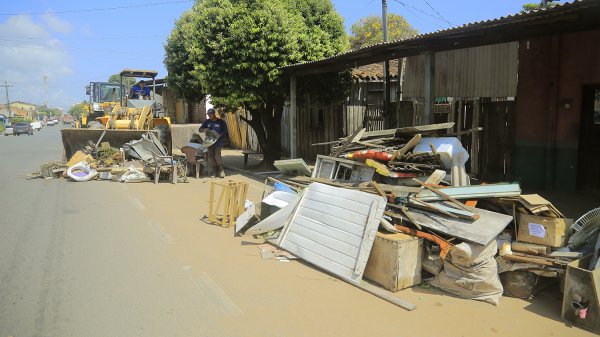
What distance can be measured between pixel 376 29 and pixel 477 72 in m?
24.1

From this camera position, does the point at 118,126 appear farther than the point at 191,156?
Yes

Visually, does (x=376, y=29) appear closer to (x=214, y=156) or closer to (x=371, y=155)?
(x=214, y=156)

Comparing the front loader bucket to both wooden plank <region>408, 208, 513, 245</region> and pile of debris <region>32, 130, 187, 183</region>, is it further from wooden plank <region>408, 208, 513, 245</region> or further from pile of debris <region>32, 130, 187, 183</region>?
wooden plank <region>408, 208, 513, 245</region>

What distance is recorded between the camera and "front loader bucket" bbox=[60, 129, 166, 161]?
14836mm

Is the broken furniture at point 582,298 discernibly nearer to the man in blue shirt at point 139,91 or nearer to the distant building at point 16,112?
the man in blue shirt at point 139,91

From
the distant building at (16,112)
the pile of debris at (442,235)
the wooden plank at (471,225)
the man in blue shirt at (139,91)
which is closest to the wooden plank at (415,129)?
the pile of debris at (442,235)

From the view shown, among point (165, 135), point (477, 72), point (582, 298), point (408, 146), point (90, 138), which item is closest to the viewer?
point (582, 298)

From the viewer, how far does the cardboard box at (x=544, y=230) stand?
190 inches

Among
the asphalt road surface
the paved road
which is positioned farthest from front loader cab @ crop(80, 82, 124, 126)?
the asphalt road surface

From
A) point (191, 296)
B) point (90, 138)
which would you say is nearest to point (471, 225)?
point (191, 296)

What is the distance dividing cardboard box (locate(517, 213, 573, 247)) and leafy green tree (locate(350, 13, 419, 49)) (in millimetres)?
29064

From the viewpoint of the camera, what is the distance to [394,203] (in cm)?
582

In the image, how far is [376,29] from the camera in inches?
1298

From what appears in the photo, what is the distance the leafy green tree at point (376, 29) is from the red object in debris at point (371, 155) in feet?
87.6
